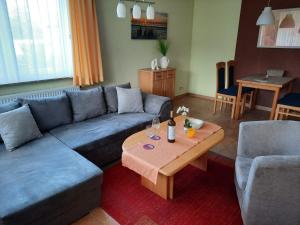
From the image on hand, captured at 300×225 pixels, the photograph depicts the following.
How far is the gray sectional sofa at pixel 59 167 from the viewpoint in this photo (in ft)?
4.82

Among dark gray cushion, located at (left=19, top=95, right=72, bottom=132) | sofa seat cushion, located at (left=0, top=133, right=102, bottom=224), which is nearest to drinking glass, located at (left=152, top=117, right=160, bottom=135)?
sofa seat cushion, located at (left=0, top=133, right=102, bottom=224)

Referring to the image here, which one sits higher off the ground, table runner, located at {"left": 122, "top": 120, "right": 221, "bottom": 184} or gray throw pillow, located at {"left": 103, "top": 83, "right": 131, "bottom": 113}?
gray throw pillow, located at {"left": 103, "top": 83, "right": 131, "bottom": 113}

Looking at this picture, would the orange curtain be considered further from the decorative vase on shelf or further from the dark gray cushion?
the decorative vase on shelf

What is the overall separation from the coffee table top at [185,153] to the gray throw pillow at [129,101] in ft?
2.69

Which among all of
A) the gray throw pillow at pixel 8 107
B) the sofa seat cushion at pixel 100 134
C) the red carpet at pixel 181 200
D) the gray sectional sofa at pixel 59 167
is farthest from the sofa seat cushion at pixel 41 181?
the gray throw pillow at pixel 8 107

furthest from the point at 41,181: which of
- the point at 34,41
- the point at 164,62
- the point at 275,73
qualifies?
the point at 275,73

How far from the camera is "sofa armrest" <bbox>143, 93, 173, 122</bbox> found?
3.14m

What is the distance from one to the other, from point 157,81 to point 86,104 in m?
1.71

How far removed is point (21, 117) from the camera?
2.19 m

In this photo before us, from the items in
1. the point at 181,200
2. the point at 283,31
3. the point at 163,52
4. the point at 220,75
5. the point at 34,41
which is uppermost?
the point at 283,31

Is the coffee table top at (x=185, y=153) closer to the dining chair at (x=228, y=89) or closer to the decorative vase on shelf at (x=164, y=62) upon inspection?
the dining chair at (x=228, y=89)

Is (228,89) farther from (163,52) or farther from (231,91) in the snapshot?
(163,52)

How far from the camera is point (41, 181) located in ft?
5.34

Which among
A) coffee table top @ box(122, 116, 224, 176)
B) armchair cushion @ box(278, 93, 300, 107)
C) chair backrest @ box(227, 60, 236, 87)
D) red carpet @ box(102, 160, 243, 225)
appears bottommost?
red carpet @ box(102, 160, 243, 225)
